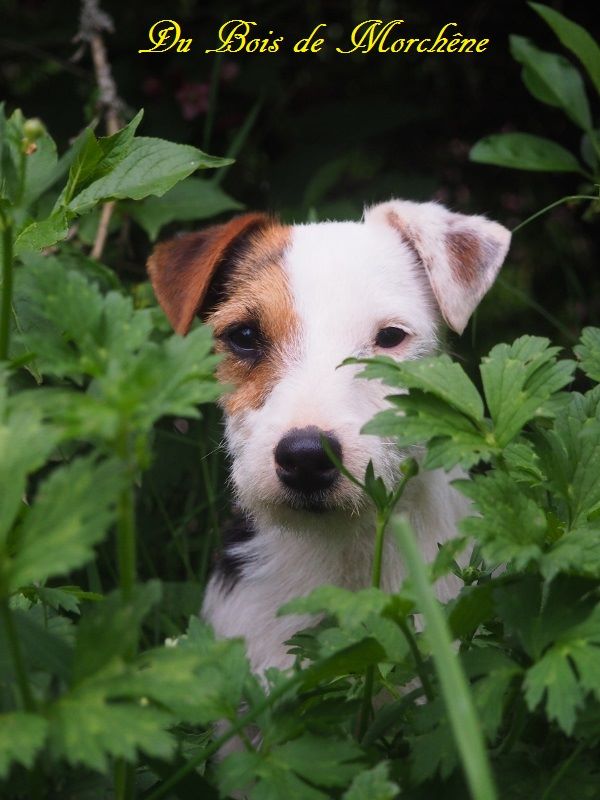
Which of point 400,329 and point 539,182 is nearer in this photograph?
point 400,329

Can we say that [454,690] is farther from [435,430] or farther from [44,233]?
[44,233]

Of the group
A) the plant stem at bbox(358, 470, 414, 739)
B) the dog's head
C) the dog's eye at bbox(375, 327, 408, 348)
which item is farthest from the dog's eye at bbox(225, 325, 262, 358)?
the plant stem at bbox(358, 470, 414, 739)

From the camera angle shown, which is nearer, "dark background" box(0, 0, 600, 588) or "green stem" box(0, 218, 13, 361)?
"green stem" box(0, 218, 13, 361)

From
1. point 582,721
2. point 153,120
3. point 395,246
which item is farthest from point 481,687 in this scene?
point 153,120

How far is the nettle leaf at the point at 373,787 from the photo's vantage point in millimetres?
1111

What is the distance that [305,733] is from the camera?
126 cm

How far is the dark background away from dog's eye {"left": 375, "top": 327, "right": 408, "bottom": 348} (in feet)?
3.56

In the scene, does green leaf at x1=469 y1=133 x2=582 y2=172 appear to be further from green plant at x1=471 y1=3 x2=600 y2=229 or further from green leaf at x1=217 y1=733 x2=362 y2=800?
green leaf at x1=217 y1=733 x2=362 y2=800

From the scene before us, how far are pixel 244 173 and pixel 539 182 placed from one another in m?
1.31

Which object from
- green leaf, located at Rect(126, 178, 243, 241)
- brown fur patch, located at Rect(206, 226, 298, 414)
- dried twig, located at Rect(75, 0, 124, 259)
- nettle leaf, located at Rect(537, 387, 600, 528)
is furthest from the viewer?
dried twig, located at Rect(75, 0, 124, 259)

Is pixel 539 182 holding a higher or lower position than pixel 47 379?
higher

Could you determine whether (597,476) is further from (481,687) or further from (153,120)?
(153,120)

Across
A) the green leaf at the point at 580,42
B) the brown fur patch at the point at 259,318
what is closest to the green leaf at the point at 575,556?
the brown fur patch at the point at 259,318

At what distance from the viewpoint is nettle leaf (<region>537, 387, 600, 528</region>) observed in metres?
1.43
